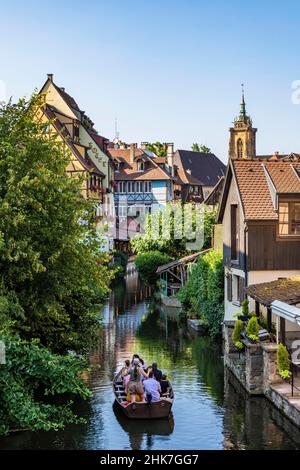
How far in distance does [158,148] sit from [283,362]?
9132cm

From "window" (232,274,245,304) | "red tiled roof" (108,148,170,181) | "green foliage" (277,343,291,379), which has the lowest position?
"green foliage" (277,343,291,379)

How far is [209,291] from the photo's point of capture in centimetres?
3847

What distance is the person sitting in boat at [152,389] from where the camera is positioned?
21656 millimetres

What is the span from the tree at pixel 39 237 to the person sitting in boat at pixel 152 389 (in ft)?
10.1

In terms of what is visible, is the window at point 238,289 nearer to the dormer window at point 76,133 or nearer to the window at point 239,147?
the dormer window at point 76,133

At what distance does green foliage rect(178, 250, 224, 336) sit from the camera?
36.9 meters

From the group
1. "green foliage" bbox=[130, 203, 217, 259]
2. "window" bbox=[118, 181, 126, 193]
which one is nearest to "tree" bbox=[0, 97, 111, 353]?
"green foliage" bbox=[130, 203, 217, 259]

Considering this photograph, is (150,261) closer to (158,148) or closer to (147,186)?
(147,186)

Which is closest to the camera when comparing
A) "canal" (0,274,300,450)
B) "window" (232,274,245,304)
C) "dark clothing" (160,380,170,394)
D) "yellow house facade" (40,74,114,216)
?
"canal" (0,274,300,450)

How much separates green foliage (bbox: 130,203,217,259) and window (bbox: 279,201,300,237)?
2647 cm

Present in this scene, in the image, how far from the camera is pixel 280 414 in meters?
21.4

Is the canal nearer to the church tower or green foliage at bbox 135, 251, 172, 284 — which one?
green foliage at bbox 135, 251, 172, 284

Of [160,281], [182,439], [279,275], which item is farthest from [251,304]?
[160,281]
